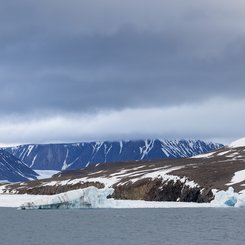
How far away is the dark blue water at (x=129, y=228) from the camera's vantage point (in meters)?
59.9

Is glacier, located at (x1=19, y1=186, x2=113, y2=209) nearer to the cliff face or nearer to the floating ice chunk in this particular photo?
the floating ice chunk

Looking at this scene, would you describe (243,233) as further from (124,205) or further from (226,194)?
(124,205)

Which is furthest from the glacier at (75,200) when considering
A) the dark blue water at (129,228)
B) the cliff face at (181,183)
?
the cliff face at (181,183)

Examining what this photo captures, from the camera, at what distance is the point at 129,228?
72.2 metres

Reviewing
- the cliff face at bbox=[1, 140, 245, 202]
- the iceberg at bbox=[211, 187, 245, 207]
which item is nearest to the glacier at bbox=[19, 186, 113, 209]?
the iceberg at bbox=[211, 187, 245, 207]

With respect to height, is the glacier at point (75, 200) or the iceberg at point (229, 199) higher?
the glacier at point (75, 200)

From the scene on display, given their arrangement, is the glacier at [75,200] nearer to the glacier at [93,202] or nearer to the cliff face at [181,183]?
the glacier at [93,202]

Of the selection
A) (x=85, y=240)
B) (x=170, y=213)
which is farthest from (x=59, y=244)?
(x=170, y=213)

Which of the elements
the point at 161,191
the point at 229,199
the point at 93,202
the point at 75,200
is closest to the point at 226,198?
the point at 229,199

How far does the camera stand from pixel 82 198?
113 metres

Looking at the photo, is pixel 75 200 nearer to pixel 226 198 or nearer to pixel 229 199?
pixel 226 198

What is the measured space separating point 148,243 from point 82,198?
2202 inches

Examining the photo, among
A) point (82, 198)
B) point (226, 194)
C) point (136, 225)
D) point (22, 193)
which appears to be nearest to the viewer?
point (136, 225)

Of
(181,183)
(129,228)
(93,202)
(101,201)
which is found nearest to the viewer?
(129,228)
